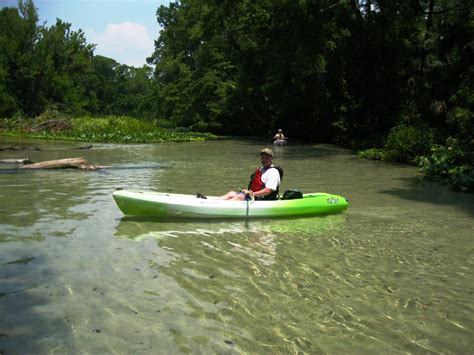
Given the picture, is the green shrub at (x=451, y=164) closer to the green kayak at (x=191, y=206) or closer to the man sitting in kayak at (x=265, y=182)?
the man sitting in kayak at (x=265, y=182)

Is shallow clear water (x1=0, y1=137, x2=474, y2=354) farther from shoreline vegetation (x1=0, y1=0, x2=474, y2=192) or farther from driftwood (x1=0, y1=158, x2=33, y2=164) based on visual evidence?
shoreline vegetation (x1=0, y1=0, x2=474, y2=192)

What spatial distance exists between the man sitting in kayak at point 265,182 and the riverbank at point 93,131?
20560mm

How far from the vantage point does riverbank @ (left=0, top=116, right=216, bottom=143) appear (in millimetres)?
28300

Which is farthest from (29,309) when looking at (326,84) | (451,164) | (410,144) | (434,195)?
(326,84)

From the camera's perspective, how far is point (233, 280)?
5.26m

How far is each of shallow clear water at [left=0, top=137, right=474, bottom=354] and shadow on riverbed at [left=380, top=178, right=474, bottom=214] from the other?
49 centimetres

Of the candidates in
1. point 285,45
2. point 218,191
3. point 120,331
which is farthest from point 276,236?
point 285,45

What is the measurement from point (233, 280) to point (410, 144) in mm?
15589

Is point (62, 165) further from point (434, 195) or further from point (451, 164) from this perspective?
point (451, 164)

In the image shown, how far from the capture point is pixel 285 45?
2562 cm

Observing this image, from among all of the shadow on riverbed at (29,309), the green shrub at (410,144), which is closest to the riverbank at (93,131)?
the green shrub at (410,144)

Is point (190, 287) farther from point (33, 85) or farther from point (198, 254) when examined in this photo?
point (33, 85)

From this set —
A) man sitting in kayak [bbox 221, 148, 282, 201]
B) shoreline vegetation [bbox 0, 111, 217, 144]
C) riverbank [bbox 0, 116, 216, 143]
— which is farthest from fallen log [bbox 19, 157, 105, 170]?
riverbank [bbox 0, 116, 216, 143]

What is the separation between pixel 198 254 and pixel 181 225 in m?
1.60
